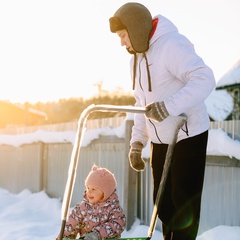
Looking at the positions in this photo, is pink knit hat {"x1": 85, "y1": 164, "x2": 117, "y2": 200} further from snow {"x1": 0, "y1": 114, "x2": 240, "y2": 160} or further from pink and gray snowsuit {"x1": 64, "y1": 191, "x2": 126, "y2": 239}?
snow {"x1": 0, "y1": 114, "x2": 240, "y2": 160}

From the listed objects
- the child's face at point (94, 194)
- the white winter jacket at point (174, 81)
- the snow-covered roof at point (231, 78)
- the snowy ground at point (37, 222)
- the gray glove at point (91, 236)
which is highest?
the snow-covered roof at point (231, 78)

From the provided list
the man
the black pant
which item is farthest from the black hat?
the black pant

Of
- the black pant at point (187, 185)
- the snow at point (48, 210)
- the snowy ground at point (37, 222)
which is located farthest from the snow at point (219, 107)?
the black pant at point (187, 185)

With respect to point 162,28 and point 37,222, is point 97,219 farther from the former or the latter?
point 37,222

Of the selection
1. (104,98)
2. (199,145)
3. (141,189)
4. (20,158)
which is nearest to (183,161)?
(199,145)

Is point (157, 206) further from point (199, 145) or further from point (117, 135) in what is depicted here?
point (117, 135)

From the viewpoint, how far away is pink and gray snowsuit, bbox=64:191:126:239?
3.07m

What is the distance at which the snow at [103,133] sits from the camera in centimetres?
436

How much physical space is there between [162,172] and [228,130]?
6.03 ft

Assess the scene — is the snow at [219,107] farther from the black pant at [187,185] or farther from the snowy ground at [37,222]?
the black pant at [187,185]

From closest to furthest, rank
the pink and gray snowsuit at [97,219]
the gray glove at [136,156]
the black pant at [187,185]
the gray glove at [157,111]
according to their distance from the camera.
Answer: the gray glove at [157,111] < the black pant at [187,185] < the pink and gray snowsuit at [97,219] < the gray glove at [136,156]

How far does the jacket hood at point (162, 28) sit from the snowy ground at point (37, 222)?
206cm

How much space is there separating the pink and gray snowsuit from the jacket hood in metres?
1.10

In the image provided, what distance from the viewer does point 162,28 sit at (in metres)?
2.80
